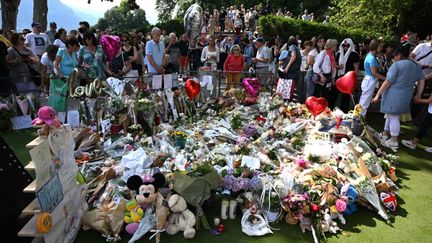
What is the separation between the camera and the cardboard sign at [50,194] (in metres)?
2.80

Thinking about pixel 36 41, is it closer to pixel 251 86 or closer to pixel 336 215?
pixel 251 86

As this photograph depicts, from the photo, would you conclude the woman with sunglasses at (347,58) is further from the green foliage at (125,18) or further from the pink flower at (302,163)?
the green foliage at (125,18)

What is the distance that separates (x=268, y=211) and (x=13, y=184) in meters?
2.66

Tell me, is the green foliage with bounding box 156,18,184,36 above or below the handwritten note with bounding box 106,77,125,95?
above

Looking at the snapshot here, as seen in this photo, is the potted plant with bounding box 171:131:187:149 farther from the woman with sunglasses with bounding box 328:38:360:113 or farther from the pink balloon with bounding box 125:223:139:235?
the woman with sunglasses with bounding box 328:38:360:113

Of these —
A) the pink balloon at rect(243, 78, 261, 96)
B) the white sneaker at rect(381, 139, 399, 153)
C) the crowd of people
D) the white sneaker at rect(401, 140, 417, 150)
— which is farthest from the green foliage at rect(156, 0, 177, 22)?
the white sneaker at rect(381, 139, 399, 153)

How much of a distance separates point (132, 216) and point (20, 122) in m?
4.31

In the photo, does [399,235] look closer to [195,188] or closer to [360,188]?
[360,188]

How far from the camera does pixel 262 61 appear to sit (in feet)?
30.7

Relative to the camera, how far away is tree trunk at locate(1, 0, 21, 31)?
38.0 ft

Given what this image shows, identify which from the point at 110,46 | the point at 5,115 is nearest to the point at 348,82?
the point at 110,46

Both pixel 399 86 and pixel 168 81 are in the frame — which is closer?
pixel 399 86

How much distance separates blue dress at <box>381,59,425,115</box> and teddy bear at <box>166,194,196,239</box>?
441 cm

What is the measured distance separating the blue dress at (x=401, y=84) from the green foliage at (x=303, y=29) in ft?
40.5
